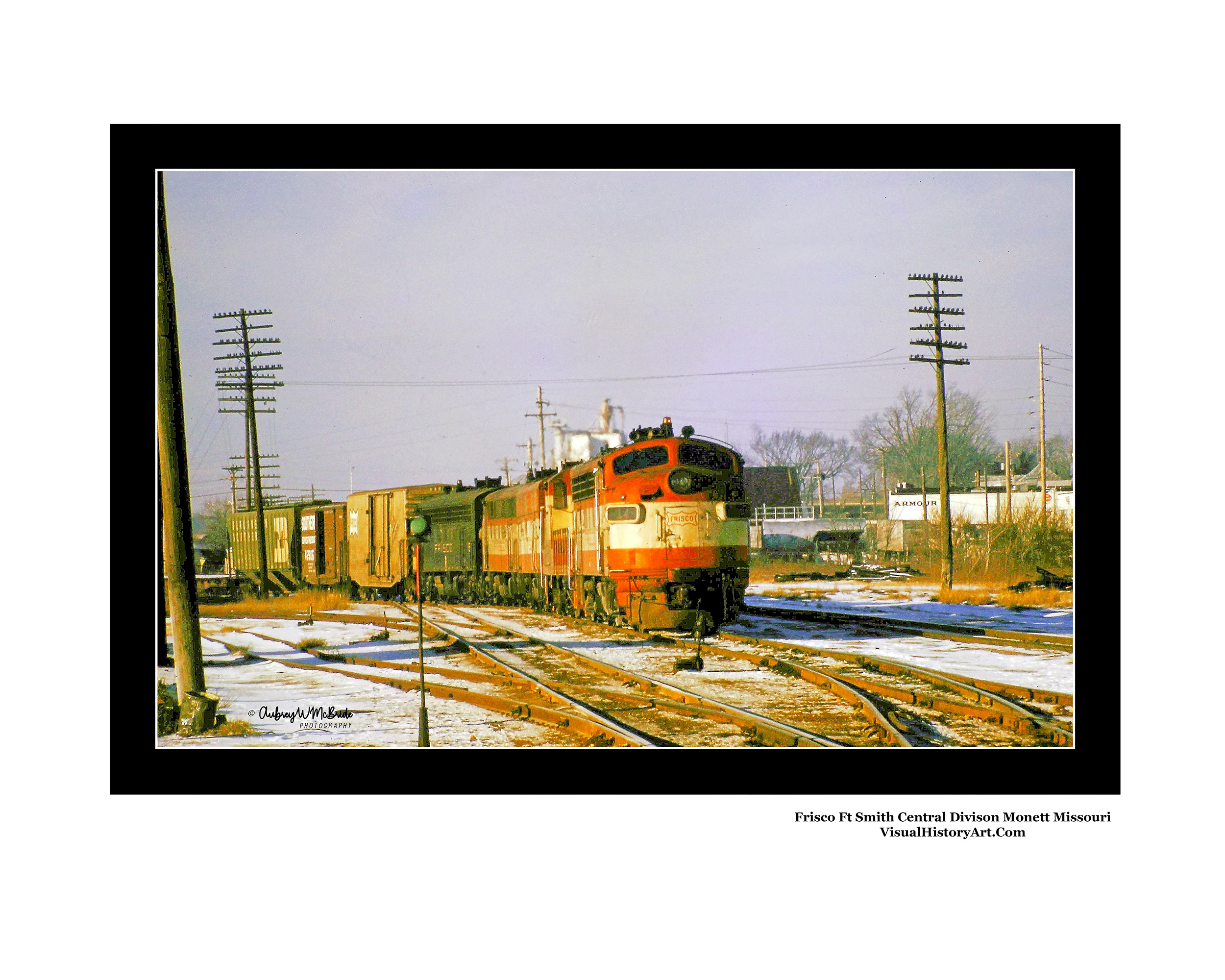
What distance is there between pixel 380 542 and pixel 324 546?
10.8 ft

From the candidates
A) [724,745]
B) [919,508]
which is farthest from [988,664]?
[919,508]

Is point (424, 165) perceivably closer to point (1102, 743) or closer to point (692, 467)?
point (692, 467)

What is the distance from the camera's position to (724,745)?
10695 millimetres

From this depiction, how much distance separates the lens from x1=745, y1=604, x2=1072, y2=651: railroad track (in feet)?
47.3

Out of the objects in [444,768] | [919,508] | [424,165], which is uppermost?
[424,165]

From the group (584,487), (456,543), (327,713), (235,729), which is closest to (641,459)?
(584,487)

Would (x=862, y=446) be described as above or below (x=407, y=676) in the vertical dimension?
above

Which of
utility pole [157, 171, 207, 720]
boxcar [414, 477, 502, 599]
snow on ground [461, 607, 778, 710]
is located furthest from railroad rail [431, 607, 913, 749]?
boxcar [414, 477, 502, 599]

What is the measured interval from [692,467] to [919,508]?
14007 mm

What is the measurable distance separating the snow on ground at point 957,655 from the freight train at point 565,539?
1290 millimetres

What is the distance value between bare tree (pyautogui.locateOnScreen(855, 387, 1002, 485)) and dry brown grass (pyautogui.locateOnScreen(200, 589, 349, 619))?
11702 millimetres

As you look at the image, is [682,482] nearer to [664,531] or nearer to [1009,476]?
[664,531]

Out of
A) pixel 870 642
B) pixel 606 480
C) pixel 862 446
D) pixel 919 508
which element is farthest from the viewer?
pixel 919 508

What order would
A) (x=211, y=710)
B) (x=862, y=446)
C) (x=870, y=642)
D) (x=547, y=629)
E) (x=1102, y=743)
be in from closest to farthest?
(x=1102, y=743), (x=211, y=710), (x=870, y=642), (x=547, y=629), (x=862, y=446)
